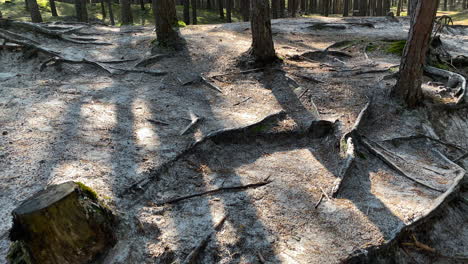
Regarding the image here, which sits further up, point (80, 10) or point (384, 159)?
point (80, 10)

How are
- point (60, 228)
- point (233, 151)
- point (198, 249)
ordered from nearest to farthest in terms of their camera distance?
1. point (60, 228)
2. point (198, 249)
3. point (233, 151)

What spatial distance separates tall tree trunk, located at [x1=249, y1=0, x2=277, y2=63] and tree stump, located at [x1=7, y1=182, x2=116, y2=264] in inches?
236

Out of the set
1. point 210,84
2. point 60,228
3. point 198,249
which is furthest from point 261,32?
point 60,228

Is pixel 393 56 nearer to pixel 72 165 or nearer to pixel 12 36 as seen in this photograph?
pixel 72 165

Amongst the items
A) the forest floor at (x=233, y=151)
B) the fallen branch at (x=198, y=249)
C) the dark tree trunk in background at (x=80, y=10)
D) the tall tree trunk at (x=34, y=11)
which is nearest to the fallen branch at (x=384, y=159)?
the forest floor at (x=233, y=151)

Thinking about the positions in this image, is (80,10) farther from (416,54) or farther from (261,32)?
(416,54)

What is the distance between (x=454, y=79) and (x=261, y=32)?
A: 4393 millimetres

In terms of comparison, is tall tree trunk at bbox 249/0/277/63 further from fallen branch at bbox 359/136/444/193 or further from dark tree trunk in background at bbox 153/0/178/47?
fallen branch at bbox 359/136/444/193

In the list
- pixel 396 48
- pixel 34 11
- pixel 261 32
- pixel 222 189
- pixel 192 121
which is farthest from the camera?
pixel 34 11

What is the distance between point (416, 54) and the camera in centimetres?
632

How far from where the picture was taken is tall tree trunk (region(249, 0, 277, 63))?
8164 millimetres

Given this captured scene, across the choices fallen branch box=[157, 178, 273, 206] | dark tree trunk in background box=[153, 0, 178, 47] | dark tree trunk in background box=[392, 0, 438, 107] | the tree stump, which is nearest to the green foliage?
dark tree trunk in background box=[392, 0, 438, 107]

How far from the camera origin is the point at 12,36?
32.7 feet

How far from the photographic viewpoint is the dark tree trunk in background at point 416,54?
5.91m
